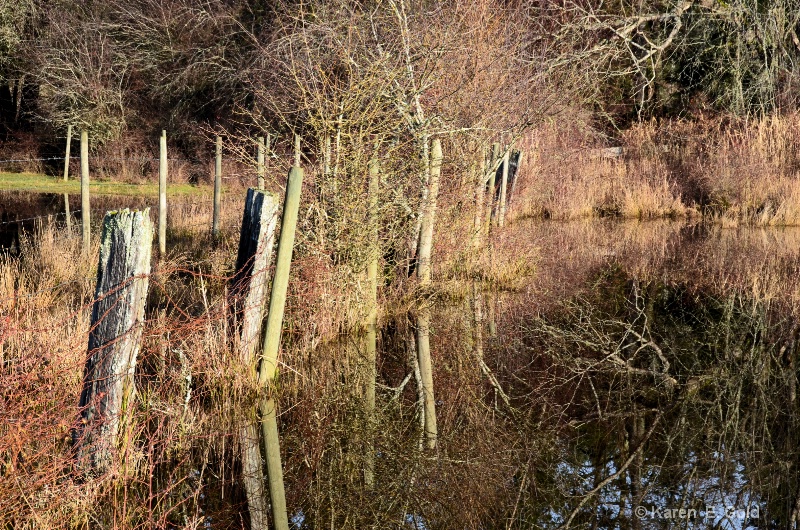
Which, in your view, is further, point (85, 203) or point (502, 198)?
point (502, 198)

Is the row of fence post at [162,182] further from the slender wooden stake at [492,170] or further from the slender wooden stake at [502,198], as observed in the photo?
the slender wooden stake at [502,198]

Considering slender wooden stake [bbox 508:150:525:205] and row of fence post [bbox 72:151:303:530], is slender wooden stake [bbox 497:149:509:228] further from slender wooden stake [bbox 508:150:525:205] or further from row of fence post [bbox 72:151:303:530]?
row of fence post [bbox 72:151:303:530]

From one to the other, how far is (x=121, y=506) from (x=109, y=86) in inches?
1027

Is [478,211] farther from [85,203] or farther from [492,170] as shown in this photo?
[85,203]

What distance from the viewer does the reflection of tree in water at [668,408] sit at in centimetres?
552

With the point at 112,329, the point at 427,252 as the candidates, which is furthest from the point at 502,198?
the point at 112,329

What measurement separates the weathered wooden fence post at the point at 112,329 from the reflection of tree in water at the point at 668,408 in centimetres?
234

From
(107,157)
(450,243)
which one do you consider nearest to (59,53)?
(107,157)

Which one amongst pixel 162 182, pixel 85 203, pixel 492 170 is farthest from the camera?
pixel 492 170

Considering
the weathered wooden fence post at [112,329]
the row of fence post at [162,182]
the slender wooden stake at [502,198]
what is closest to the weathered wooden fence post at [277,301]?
the weathered wooden fence post at [112,329]

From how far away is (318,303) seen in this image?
28.3 feet

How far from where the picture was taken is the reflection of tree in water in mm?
5520

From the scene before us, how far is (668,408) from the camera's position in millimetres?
7309

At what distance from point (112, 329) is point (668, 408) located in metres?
4.41
